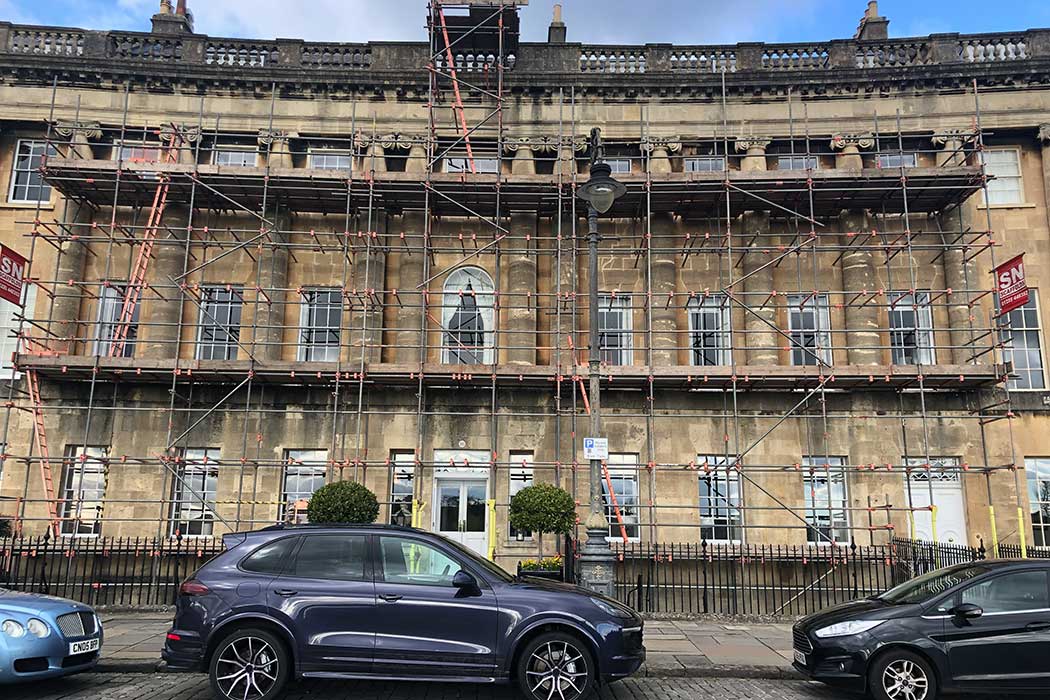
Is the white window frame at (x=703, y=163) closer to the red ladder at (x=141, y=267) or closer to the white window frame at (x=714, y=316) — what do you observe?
the white window frame at (x=714, y=316)

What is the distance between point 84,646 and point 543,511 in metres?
7.67

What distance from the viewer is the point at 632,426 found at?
56.3 feet

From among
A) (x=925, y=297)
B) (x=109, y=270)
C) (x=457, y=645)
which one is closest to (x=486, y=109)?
(x=109, y=270)

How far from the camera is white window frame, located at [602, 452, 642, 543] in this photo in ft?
55.3

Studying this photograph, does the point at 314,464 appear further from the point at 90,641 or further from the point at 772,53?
the point at 772,53

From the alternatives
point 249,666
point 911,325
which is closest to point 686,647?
point 249,666

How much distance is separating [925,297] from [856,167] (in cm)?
374

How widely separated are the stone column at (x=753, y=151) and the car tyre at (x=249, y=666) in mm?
15757

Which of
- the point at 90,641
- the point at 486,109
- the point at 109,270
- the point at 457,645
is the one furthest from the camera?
the point at 486,109

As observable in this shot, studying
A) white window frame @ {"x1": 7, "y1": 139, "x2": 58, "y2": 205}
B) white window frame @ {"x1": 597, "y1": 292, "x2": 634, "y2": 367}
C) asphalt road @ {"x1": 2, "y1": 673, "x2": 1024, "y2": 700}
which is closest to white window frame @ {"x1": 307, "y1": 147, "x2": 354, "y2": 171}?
white window frame @ {"x1": 7, "y1": 139, "x2": 58, "y2": 205}

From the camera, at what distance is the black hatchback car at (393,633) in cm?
747

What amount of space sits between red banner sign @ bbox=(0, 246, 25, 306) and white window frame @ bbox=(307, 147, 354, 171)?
705 centimetres

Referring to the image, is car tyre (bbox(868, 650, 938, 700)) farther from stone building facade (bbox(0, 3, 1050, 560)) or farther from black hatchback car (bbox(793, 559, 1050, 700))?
stone building facade (bbox(0, 3, 1050, 560))

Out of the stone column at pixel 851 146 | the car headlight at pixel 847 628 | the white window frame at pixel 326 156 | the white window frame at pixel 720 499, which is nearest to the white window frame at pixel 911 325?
the stone column at pixel 851 146
